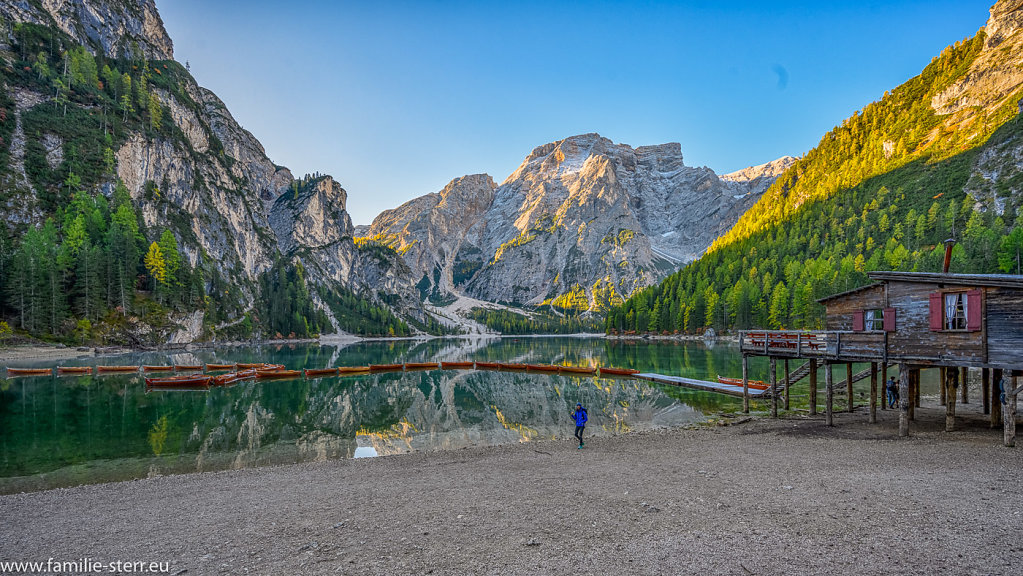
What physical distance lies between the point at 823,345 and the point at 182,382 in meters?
56.6

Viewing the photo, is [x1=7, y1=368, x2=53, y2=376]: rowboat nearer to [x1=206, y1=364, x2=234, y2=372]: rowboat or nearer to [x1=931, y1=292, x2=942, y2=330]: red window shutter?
[x1=206, y1=364, x2=234, y2=372]: rowboat

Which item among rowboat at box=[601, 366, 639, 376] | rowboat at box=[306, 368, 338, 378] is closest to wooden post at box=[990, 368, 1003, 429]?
rowboat at box=[601, 366, 639, 376]

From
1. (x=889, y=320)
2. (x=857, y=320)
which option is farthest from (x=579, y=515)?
(x=857, y=320)

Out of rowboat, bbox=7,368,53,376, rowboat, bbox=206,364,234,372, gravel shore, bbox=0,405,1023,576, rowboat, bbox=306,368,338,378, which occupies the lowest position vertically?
rowboat, bbox=306,368,338,378

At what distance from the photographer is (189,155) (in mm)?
155375

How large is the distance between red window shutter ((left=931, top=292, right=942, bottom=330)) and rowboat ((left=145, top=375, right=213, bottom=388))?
5884 cm

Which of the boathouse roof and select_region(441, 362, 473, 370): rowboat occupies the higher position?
the boathouse roof

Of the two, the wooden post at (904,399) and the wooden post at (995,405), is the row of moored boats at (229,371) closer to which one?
the wooden post at (995,405)

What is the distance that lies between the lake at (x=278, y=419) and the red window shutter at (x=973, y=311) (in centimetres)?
1456

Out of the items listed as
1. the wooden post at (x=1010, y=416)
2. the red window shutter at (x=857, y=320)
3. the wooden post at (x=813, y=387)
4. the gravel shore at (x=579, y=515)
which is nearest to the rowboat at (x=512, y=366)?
the wooden post at (x=813, y=387)

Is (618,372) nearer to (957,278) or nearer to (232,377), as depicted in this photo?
(957,278)

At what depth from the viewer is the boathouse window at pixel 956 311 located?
58.0 ft

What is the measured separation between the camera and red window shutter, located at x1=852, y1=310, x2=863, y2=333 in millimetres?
23141

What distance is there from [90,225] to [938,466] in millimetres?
139882
